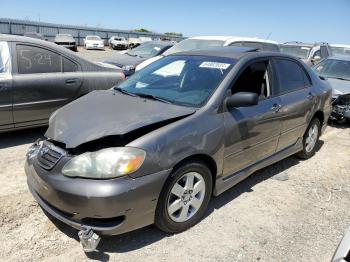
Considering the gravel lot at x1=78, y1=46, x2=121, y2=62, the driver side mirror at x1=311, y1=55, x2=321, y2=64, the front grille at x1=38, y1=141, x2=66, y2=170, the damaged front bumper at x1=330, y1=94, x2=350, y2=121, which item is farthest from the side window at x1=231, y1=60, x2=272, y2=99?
the gravel lot at x1=78, y1=46, x2=121, y2=62

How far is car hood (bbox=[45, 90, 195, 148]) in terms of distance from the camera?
296cm

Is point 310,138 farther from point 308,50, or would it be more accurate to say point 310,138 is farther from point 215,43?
point 308,50

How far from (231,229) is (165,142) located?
1.18 meters

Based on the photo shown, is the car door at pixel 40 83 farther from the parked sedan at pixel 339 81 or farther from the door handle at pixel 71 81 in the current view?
the parked sedan at pixel 339 81

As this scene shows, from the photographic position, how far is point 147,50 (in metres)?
11.7

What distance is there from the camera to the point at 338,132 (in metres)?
7.42

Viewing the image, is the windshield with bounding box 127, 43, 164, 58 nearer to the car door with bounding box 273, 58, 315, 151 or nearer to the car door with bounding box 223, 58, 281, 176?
the car door with bounding box 273, 58, 315, 151

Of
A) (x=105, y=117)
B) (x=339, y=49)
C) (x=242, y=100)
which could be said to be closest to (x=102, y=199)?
(x=105, y=117)

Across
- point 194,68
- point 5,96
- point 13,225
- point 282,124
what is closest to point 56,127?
point 13,225

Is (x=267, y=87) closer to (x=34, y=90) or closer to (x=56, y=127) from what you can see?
(x=56, y=127)

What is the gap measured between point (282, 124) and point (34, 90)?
354 cm

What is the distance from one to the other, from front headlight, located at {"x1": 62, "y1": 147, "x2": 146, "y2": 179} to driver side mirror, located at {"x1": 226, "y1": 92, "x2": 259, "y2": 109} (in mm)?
1137

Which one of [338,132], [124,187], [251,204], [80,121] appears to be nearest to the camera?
[124,187]

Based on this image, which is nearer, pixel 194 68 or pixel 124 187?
pixel 124 187
